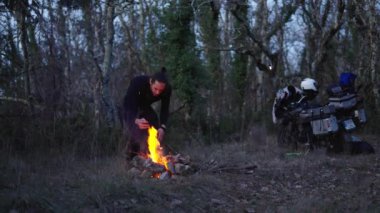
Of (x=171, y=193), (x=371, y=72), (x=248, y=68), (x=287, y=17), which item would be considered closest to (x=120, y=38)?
(x=248, y=68)

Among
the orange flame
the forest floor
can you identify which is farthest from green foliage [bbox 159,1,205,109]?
the orange flame

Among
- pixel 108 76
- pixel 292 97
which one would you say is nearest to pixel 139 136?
pixel 292 97

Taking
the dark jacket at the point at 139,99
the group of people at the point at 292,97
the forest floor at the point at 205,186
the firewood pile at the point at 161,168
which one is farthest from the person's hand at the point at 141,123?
the group of people at the point at 292,97

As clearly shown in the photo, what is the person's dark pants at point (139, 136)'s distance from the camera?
8609mm

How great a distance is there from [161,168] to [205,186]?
852 millimetres

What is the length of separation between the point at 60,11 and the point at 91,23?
6682 mm

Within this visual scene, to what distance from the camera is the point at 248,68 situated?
22016mm

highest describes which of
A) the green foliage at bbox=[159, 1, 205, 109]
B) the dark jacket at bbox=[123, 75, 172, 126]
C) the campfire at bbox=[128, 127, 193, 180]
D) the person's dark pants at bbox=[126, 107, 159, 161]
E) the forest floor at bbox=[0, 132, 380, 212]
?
the green foliage at bbox=[159, 1, 205, 109]

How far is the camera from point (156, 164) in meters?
8.33

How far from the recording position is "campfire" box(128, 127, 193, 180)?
26.9 feet

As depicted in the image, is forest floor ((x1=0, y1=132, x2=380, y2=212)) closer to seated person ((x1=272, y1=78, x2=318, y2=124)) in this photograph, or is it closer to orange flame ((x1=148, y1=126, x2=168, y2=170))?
orange flame ((x1=148, y1=126, x2=168, y2=170))

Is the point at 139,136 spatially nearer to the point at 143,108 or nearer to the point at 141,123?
the point at 141,123

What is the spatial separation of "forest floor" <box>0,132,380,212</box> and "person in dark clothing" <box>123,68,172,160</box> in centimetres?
49

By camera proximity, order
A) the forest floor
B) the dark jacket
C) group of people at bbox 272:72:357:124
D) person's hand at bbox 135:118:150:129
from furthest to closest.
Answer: group of people at bbox 272:72:357:124
the dark jacket
person's hand at bbox 135:118:150:129
the forest floor
